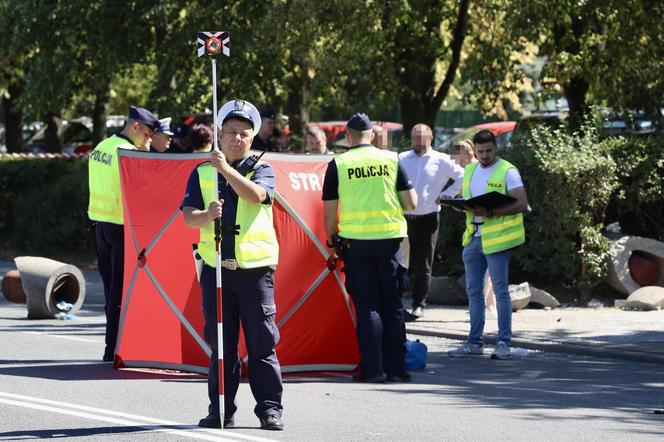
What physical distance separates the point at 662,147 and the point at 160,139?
659cm

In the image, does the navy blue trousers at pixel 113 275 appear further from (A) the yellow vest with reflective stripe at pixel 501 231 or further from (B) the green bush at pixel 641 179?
(B) the green bush at pixel 641 179

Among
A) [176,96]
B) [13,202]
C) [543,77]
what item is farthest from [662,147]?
[13,202]

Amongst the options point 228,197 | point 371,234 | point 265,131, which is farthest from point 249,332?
point 265,131

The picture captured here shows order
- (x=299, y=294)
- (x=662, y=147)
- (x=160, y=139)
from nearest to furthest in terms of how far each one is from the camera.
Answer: (x=299, y=294) < (x=160, y=139) < (x=662, y=147)

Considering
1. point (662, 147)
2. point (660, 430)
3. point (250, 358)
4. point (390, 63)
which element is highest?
point (390, 63)

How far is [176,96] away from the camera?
74.3ft

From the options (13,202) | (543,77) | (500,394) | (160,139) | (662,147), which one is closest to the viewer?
(500,394)

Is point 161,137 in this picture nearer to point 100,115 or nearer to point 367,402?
point 367,402

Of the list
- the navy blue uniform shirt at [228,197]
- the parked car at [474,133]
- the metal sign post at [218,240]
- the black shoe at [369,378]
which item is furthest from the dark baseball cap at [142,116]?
the parked car at [474,133]

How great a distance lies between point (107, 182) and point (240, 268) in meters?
3.45

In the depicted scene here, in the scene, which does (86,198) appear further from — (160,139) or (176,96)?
(160,139)

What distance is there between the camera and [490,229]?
37.1 ft

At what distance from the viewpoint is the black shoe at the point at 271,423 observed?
797cm

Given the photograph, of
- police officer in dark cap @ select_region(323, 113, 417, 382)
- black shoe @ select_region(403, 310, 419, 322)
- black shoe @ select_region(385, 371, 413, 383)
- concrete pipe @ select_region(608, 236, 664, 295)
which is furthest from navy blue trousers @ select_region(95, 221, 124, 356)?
concrete pipe @ select_region(608, 236, 664, 295)
